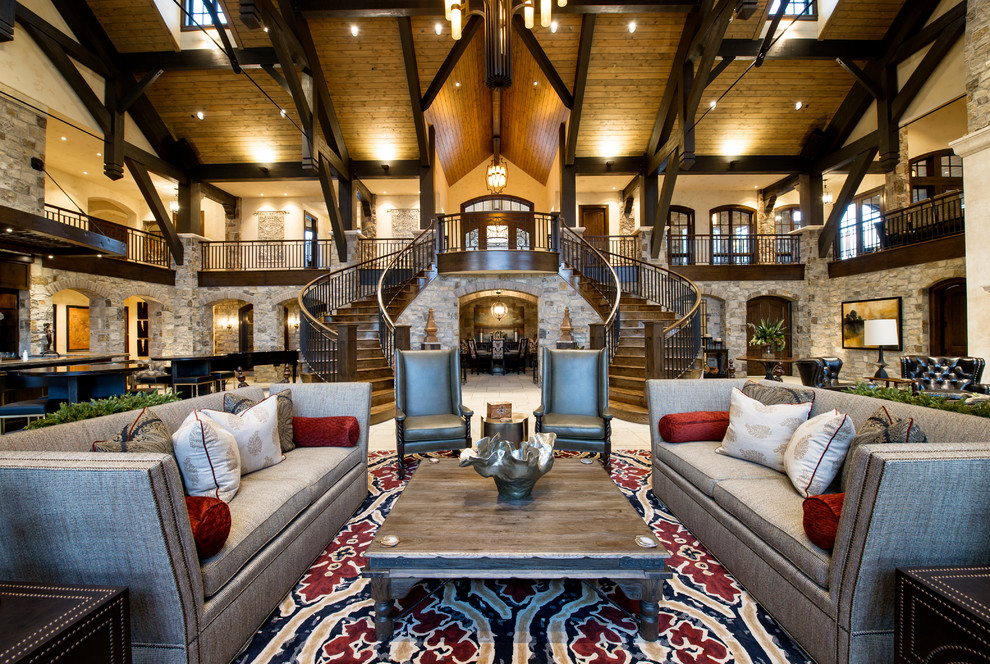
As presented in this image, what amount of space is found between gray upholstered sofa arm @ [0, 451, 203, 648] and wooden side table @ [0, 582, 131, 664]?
0.12 m

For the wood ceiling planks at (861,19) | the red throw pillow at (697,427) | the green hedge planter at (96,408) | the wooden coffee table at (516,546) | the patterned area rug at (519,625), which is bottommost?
the patterned area rug at (519,625)

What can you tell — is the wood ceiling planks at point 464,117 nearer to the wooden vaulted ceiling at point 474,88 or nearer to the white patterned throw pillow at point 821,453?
the wooden vaulted ceiling at point 474,88

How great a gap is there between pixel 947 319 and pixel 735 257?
4.68 m

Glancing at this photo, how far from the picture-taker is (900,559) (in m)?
1.31

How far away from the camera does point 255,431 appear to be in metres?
2.24

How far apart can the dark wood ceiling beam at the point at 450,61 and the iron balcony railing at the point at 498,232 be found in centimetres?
236

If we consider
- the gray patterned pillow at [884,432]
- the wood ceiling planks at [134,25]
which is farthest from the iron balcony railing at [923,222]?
the wood ceiling planks at [134,25]

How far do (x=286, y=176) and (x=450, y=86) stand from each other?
4.26 metres

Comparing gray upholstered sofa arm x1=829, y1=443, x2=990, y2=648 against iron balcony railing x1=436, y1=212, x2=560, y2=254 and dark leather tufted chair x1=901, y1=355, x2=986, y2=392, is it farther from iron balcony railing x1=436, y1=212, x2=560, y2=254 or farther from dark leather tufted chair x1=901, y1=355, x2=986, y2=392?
iron balcony railing x1=436, y1=212, x2=560, y2=254

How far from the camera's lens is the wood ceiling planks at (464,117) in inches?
353

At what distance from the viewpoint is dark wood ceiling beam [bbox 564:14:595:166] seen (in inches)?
291

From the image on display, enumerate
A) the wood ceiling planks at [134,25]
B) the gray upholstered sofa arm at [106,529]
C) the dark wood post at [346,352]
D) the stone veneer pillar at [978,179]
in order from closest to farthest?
the gray upholstered sofa arm at [106,529] → the stone veneer pillar at [978,179] → the dark wood post at [346,352] → the wood ceiling planks at [134,25]

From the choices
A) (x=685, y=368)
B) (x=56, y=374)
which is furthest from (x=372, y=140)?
(x=685, y=368)

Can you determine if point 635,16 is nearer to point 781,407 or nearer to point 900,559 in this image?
point 781,407
